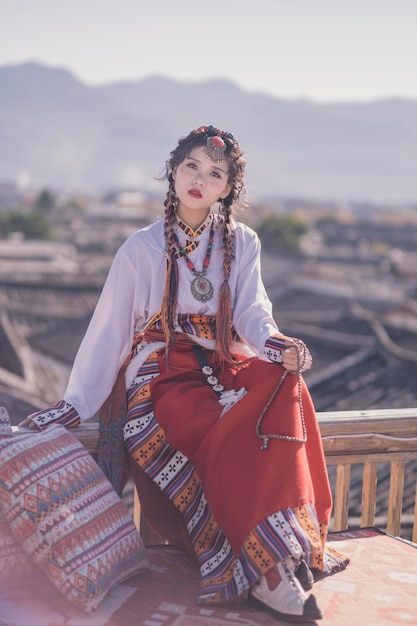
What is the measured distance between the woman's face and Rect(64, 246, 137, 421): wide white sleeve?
31cm

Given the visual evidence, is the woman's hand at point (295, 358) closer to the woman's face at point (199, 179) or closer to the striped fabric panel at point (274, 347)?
the striped fabric panel at point (274, 347)

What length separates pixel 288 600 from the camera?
7.72 ft

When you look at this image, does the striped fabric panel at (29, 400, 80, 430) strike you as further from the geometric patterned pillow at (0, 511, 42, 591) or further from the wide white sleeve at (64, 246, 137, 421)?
the geometric patterned pillow at (0, 511, 42, 591)

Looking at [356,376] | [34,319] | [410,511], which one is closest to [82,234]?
[34,319]

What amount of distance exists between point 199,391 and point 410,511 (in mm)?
3208

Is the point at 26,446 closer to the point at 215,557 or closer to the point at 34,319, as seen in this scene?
the point at 215,557

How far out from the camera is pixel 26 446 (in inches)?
96.0

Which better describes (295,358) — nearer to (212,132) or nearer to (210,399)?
(210,399)

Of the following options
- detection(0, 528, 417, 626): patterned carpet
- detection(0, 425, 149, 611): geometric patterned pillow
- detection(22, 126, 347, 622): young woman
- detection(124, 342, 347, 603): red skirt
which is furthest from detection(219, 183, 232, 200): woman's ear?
detection(0, 528, 417, 626): patterned carpet

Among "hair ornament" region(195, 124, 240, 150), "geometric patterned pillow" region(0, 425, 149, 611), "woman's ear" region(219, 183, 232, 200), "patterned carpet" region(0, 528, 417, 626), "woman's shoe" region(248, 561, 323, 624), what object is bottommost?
"patterned carpet" region(0, 528, 417, 626)

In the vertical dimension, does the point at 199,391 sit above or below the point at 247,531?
Answer: above

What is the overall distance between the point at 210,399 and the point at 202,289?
0.43 m

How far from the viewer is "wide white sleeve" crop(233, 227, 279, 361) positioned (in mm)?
2836

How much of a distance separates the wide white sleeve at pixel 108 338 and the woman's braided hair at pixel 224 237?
141mm
